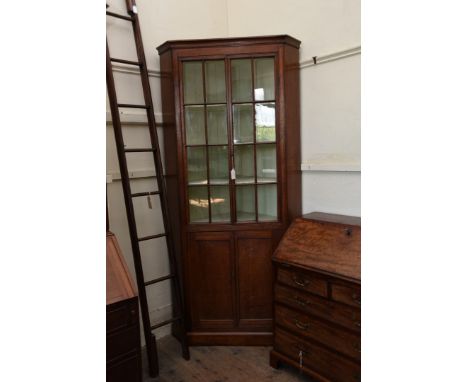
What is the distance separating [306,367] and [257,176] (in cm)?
135

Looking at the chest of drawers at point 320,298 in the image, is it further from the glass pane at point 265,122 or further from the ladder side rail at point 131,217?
the ladder side rail at point 131,217

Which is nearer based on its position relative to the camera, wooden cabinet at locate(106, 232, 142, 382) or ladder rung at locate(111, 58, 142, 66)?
wooden cabinet at locate(106, 232, 142, 382)

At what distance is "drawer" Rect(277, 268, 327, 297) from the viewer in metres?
2.26

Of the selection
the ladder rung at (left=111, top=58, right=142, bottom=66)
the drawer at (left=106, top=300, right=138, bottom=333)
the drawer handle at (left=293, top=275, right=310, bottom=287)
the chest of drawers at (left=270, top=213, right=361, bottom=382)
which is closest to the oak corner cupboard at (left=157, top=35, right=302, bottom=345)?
the ladder rung at (left=111, top=58, right=142, bottom=66)

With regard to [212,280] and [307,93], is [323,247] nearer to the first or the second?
[212,280]

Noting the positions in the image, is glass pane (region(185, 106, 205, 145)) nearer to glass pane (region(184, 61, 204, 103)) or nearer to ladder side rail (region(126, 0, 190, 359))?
glass pane (region(184, 61, 204, 103))

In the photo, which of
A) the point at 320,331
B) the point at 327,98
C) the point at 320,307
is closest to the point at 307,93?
the point at 327,98

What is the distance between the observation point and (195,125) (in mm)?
2885

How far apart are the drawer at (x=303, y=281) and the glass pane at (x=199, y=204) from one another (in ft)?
2.49

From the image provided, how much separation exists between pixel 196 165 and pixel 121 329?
1.32 metres

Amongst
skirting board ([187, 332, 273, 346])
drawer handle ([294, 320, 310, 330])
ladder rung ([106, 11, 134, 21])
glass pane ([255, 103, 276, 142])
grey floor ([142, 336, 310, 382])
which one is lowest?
grey floor ([142, 336, 310, 382])

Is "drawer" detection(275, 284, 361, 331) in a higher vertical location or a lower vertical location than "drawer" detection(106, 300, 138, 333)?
lower

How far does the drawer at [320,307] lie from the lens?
210 cm

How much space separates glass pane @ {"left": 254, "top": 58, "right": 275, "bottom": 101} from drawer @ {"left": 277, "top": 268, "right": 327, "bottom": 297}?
1.25m
